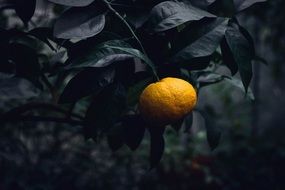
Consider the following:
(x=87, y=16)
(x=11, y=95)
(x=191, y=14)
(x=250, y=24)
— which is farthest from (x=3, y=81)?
(x=250, y=24)

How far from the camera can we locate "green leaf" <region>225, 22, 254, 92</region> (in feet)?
2.09

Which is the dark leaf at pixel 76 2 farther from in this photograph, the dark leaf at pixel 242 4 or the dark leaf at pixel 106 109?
the dark leaf at pixel 242 4

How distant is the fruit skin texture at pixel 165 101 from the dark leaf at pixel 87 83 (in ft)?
0.20

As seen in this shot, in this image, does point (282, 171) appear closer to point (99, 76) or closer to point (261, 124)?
point (261, 124)

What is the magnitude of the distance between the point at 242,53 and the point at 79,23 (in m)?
0.25

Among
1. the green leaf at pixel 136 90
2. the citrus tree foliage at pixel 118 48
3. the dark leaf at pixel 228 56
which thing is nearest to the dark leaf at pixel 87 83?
the citrus tree foliage at pixel 118 48

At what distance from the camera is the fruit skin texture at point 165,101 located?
61 cm

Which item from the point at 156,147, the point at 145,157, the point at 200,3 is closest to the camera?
the point at 200,3

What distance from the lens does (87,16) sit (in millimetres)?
621

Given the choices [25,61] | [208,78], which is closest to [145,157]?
[208,78]

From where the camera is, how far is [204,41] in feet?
2.13

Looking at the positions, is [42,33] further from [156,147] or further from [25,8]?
[156,147]

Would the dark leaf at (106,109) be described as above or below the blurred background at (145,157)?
above

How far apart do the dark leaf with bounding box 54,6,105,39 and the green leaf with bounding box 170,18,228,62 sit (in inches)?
5.1
